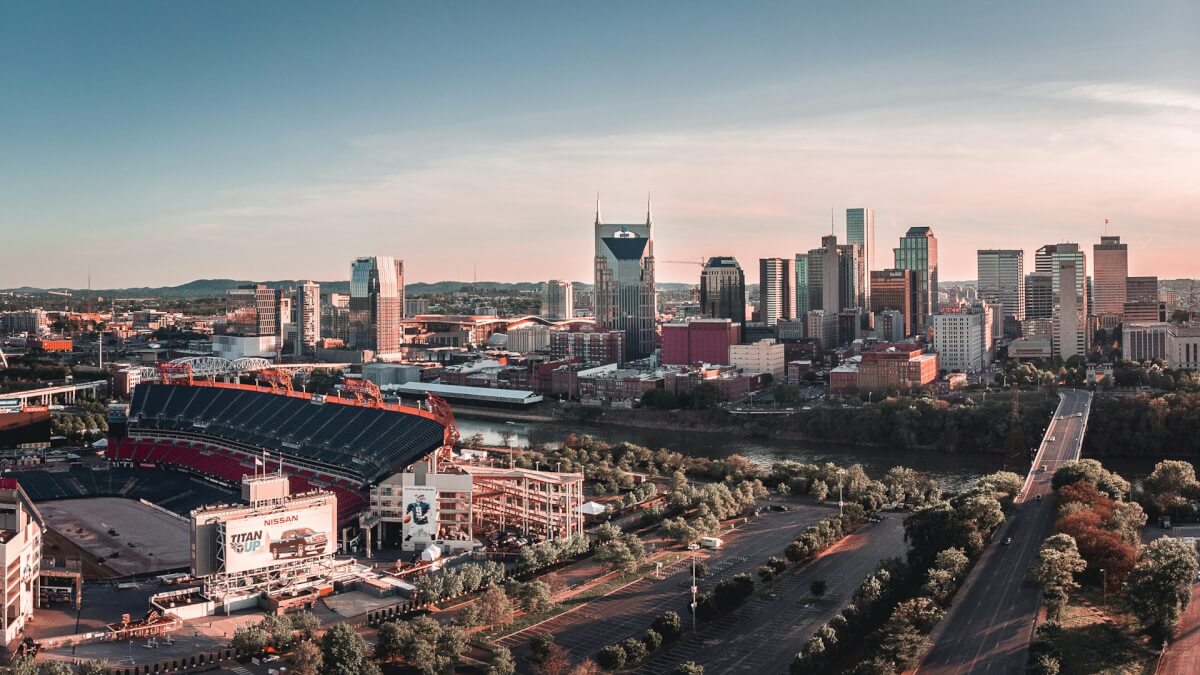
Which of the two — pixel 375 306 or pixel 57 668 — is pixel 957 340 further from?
pixel 57 668

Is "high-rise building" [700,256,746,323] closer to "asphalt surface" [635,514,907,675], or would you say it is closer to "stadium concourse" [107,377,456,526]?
"stadium concourse" [107,377,456,526]

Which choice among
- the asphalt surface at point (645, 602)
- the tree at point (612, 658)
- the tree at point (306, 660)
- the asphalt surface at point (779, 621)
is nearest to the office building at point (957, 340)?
the asphalt surface at point (645, 602)

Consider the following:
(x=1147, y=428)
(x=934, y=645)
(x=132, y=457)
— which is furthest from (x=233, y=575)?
(x=1147, y=428)

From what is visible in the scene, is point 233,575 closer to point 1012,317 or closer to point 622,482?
point 622,482

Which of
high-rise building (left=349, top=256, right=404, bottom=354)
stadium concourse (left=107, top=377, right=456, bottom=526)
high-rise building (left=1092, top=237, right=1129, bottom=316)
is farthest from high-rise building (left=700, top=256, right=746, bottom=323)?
stadium concourse (left=107, top=377, right=456, bottom=526)

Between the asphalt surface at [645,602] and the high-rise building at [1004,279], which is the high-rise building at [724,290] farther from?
the asphalt surface at [645,602]
